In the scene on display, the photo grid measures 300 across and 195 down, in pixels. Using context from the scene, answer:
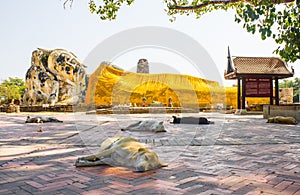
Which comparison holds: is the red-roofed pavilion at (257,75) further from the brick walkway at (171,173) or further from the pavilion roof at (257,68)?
the brick walkway at (171,173)

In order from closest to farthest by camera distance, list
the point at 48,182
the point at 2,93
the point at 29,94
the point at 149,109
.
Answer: the point at 48,182, the point at 149,109, the point at 29,94, the point at 2,93

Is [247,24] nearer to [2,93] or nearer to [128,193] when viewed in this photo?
[128,193]

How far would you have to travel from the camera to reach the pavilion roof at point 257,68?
1694 cm

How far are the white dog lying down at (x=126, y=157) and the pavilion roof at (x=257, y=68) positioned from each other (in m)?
14.7

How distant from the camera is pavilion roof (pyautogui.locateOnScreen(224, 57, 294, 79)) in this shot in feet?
55.6

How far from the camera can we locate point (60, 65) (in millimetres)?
25188

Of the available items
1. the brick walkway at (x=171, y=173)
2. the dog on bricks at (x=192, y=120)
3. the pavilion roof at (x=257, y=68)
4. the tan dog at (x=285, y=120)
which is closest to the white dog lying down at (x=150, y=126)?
the brick walkway at (x=171, y=173)

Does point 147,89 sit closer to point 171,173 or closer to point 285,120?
point 285,120

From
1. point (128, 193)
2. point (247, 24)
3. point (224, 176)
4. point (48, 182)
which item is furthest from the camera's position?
point (247, 24)

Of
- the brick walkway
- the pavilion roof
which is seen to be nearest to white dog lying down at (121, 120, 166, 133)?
the brick walkway

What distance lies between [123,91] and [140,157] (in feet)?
72.2

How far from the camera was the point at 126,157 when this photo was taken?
10.8 ft

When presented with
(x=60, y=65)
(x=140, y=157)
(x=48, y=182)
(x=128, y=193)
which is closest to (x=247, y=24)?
(x=140, y=157)

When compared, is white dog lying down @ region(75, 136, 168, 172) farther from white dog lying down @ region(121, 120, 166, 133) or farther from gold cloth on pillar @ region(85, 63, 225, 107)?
gold cloth on pillar @ region(85, 63, 225, 107)
